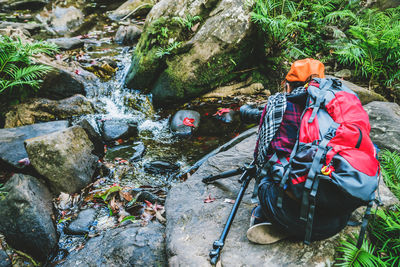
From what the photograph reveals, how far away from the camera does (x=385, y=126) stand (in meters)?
3.71

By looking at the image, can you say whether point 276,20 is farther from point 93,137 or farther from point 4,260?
point 4,260

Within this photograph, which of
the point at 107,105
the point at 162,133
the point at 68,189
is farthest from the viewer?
the point at 107,105

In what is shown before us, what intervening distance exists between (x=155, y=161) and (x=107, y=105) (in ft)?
9.36

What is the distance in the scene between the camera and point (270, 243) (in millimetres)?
2172

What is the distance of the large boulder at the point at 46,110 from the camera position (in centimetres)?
526

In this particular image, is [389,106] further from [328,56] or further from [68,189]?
[68,189]

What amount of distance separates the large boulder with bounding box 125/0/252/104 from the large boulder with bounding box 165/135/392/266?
326cm

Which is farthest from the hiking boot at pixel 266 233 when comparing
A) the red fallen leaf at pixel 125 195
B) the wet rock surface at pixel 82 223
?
the wet rock surface at pixel 82 223

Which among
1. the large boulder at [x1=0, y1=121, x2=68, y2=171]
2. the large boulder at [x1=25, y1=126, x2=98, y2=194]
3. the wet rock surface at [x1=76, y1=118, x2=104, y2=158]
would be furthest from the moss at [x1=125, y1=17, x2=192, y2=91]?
the large boulder at [x1=25, y1=126, x2=98, y2=194]

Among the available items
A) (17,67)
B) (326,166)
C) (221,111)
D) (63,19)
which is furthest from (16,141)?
(63,19)

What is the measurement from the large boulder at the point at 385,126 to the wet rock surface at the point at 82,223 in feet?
14.9

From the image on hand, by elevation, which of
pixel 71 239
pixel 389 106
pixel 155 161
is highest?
pixel 389 106

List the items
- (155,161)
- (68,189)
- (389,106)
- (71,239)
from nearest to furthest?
1. (71,239)
2. (68,189)
3. (389,106)
4. (155,161)

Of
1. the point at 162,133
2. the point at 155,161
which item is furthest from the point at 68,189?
the point at 162,133
